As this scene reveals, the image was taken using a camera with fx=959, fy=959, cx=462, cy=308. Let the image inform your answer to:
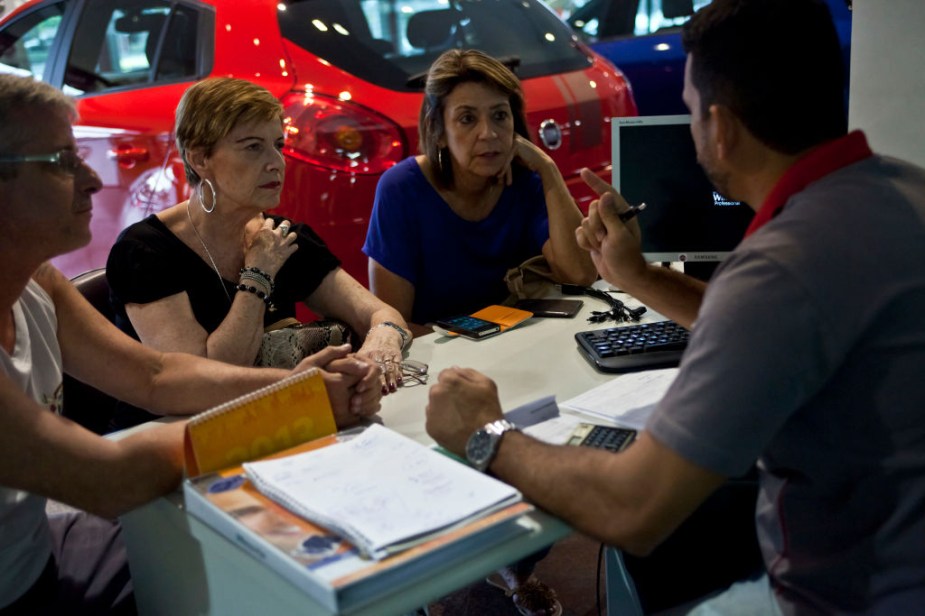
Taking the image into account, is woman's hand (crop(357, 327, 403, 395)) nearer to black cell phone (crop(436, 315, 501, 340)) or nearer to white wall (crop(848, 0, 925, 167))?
black cell phone (crop(436, 315, 501, 340))

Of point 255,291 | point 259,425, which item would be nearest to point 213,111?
point 255,291

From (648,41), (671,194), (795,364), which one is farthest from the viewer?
(648,41)

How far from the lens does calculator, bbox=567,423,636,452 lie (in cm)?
146

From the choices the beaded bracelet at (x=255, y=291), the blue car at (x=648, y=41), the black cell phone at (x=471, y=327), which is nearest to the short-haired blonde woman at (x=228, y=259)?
the beaded bracelet at (x=255, y=291)

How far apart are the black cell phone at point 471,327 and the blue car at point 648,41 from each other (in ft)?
10.9

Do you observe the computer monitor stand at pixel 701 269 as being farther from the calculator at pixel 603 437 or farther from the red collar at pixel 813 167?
the red collar at pixel 813 167

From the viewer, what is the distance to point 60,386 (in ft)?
5.42

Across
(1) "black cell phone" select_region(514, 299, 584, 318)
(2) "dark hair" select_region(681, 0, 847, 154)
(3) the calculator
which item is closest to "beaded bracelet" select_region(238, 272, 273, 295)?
(1) "black cell phone" select_region(514, 299, 584, 318)

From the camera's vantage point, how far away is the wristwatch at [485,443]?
53.4 inches

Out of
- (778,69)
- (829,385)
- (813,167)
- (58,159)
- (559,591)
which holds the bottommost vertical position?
(559,591)

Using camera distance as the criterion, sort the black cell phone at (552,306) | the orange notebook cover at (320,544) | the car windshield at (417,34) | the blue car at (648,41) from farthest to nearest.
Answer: the blue car at (648,41), the car windshield at (417,34), the black cell phone at (552,306), the orange notebook cover at (320,544)

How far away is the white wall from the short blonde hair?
4.90ft

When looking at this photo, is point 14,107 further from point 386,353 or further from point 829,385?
point 829,385

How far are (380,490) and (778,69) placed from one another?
75 cm
